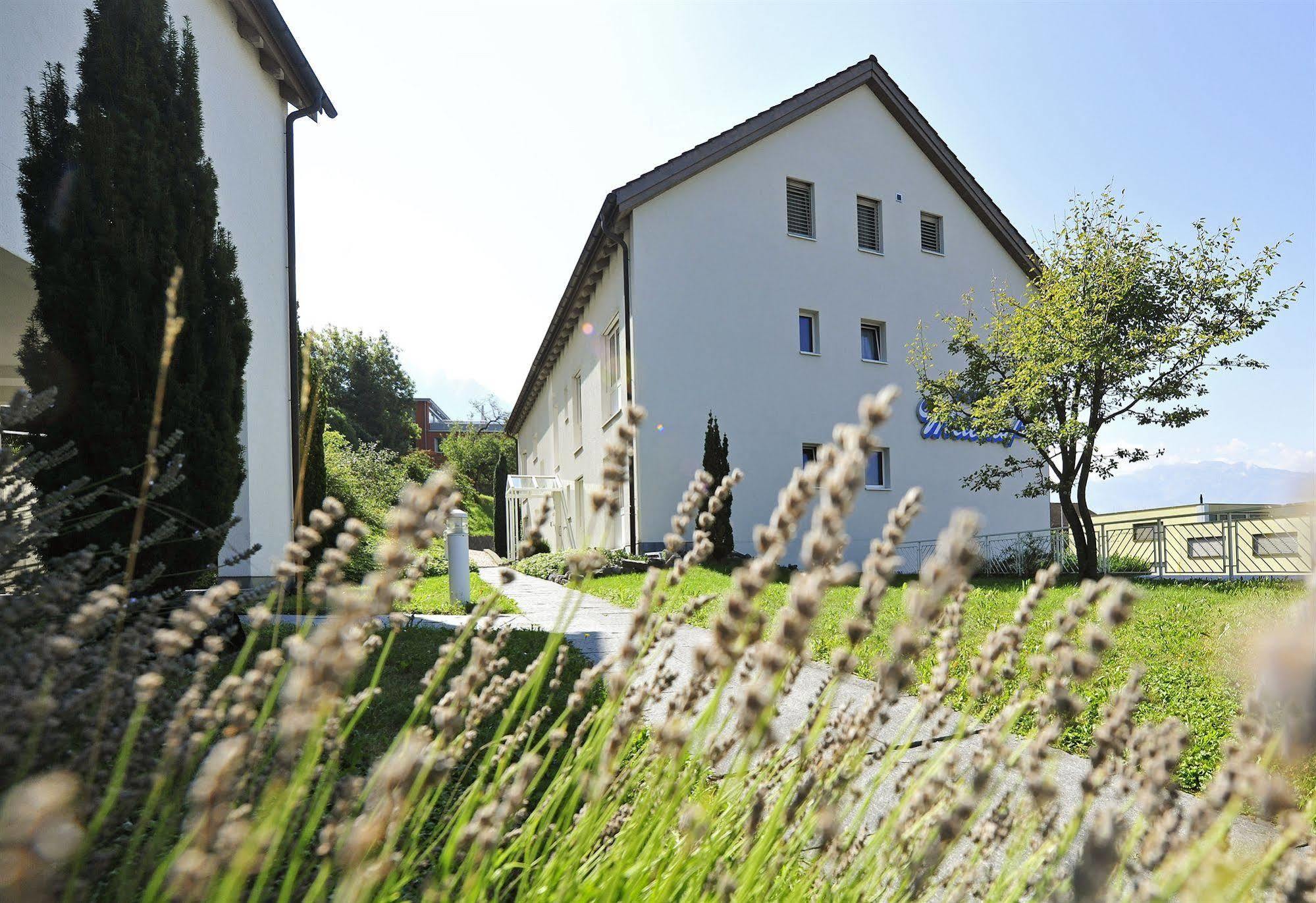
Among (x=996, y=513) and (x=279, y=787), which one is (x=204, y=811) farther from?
(x=996, y=513)

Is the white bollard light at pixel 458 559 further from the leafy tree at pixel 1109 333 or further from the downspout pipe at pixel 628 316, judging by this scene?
the leafy tree at pixel 1109 333

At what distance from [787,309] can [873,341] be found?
93.3 inches

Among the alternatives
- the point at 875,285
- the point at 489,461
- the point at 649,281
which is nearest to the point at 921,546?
the point at 875,285

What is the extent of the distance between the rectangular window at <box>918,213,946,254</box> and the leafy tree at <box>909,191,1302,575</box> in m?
4.99

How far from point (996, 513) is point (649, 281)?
936 cm

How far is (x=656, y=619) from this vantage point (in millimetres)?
1471

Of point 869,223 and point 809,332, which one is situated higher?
point 869,223

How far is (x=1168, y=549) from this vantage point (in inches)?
567

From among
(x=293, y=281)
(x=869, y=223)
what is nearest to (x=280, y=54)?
(x=293, y=281)

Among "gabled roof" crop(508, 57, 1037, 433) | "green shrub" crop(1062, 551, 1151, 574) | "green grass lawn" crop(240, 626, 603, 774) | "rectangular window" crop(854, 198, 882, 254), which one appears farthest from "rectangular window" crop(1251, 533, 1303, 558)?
"green grass lawn" crop(240, 626, 603, 774)

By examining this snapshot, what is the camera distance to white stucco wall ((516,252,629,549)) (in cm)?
1527

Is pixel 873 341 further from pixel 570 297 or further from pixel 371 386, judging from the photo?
pixel 371 386

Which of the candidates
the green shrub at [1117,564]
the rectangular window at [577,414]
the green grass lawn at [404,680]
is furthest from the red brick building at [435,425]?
the green grass lawn at [404,680]

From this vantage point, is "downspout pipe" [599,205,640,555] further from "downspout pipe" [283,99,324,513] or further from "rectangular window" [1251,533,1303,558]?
"rectangular window" [1251,533,1303,558]
